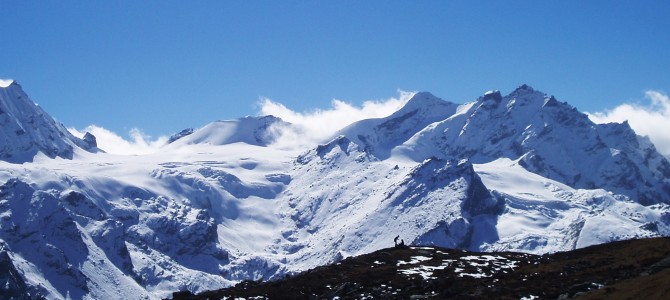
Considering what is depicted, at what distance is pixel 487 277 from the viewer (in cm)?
7650

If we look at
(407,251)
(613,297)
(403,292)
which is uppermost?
(407,251)

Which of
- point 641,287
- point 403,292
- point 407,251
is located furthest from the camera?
point 407,251

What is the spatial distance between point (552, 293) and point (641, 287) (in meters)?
8.41

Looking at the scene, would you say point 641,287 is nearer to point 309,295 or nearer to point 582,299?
point 582,299

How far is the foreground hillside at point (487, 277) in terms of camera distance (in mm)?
66062

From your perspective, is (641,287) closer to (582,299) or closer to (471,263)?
(582,299)

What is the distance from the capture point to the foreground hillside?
217 feet

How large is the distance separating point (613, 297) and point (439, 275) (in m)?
21.6

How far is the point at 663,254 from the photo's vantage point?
7425 centimetres

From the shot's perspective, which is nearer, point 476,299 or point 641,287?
point 641,287

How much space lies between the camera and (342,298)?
72.2 m

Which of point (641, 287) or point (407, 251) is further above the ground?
point (407, 251)

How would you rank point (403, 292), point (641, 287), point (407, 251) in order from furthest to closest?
1. point (407, 251)
2. point (403, 292)
3. point (641, 287)

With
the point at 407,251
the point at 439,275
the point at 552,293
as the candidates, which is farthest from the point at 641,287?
the point at 407,251
